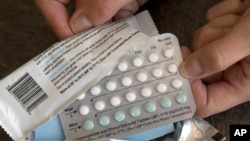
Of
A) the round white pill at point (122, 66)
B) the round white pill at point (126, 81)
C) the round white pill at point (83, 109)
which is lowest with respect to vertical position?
the round white pill at point (83, 109)

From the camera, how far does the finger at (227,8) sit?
540 mm

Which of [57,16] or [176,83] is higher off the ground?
[57,16]

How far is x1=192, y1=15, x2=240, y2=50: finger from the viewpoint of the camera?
50cm

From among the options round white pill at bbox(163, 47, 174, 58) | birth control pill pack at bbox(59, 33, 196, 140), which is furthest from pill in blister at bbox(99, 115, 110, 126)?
round white pill at bbox(163, 47, 174, 58)

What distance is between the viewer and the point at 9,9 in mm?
593

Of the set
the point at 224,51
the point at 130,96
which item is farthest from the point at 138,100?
the point at 224,51

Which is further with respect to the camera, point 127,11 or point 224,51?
point 127,11

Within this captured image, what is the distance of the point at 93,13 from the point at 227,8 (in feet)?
0.64

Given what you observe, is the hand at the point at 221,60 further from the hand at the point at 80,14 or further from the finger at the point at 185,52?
the hand at the point at 80,14

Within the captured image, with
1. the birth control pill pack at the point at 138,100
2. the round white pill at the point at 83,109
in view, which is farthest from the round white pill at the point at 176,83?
the round white pill at the point at 83,109

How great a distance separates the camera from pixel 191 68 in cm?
46

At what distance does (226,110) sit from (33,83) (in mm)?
261

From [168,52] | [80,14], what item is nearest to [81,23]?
[80,14]

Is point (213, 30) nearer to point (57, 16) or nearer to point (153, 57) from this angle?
point (153, 57)
